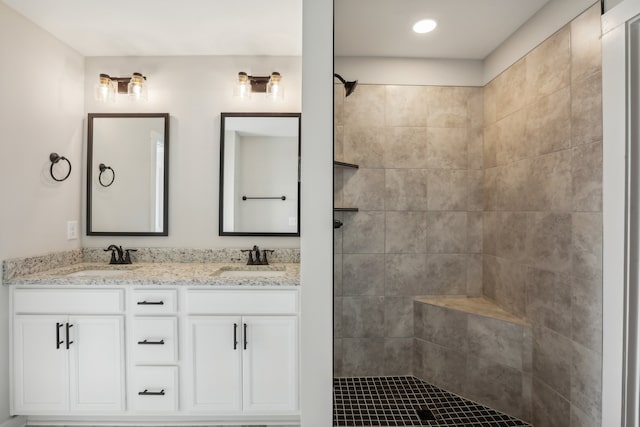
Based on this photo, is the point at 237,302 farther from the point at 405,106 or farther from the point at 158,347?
the point at 405,106

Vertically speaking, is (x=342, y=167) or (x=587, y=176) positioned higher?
(x=342, y=167)

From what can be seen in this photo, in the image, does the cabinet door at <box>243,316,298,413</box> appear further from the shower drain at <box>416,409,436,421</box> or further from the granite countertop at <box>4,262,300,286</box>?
the shower drain at <box>416,409,436,421</box>

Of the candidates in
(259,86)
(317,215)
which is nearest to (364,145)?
(259,86)

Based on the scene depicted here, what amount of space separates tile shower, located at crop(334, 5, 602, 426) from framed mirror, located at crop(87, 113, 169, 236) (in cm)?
130

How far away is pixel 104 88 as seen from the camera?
242 cm

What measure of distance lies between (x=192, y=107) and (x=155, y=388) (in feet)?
5.95

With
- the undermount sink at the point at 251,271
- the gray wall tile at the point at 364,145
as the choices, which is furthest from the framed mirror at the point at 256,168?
the gray wall tile at the point at 364,145

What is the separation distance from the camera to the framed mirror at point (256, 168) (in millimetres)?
2479

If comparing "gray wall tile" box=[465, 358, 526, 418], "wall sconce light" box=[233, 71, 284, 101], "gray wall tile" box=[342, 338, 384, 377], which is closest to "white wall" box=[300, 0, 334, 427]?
"wall sconce light" box=[233, 71, 284, 101]

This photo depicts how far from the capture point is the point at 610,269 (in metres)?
1.58

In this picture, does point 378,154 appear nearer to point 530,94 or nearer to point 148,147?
point 530,94

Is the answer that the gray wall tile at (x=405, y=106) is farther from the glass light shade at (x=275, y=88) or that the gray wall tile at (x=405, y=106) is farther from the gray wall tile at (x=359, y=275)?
the gray wall tile at (x=359, y=275)

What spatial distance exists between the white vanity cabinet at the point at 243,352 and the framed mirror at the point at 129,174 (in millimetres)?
884

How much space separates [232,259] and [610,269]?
84.4 inches
